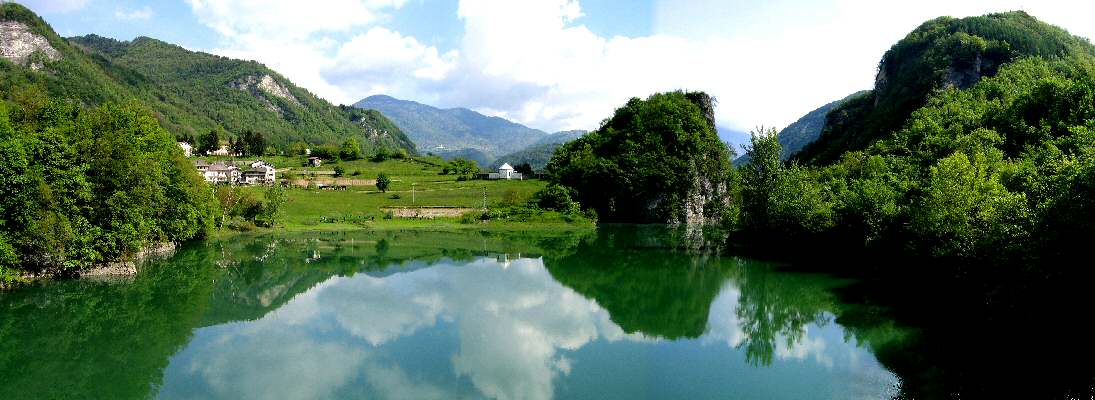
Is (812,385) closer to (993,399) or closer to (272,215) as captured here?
(993,399)

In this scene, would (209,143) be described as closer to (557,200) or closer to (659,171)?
(557,200)

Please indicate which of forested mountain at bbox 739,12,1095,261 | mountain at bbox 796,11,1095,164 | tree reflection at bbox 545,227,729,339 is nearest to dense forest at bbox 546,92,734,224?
forested mountain at bbox 739,12,1095,261

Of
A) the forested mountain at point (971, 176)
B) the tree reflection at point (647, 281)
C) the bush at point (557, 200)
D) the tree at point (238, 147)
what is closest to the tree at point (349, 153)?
the tree at point (238, 147)

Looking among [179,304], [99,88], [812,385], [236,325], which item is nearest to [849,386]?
[812,385]

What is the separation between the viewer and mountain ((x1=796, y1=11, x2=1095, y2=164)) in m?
103

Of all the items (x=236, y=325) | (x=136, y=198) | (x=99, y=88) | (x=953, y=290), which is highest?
(x=99, y=88)

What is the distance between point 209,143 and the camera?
151250 millimetres

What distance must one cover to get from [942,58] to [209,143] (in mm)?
157105

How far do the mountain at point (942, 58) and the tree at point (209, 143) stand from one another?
135561 mm

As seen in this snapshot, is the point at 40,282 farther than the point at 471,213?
No

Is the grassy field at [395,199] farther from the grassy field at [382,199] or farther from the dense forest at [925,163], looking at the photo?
the dense forest at [925,163]

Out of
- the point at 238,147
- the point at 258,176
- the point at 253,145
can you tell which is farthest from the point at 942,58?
the point at 238,147

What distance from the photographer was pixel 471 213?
83062 millimetres

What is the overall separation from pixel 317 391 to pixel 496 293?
17871mm
